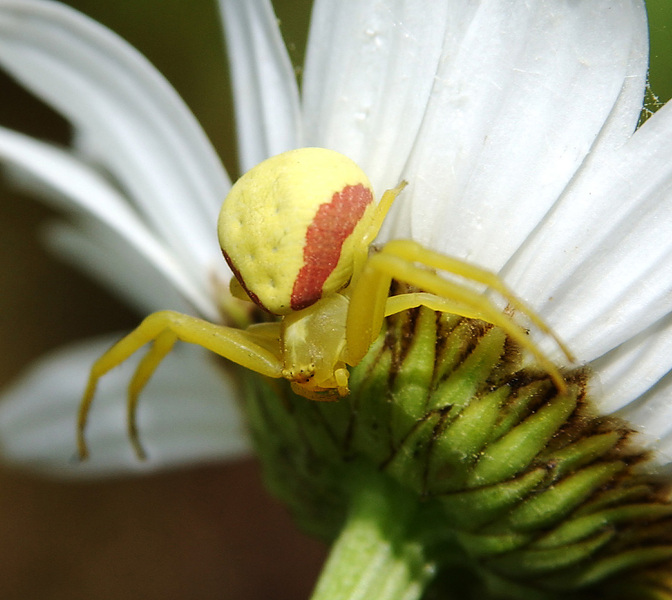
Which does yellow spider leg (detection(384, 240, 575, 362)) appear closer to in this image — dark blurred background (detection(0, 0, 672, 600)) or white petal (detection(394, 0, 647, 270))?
white petal (detection(394, 0, 647, 270))

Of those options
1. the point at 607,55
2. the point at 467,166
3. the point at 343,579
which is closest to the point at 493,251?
the point at 467,166

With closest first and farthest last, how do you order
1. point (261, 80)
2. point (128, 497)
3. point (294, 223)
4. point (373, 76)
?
point (294, 223) < point (373, 76) < point (261, 80) < point (128, 497)

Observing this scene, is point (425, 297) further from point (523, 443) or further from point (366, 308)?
point (523, 443)

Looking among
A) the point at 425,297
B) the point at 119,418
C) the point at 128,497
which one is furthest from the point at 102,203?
the point at 128,497

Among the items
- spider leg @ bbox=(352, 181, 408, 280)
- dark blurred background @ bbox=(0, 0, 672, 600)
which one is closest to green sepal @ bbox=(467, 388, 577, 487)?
spider leg @ bbox=(352, 181, 408, 280)

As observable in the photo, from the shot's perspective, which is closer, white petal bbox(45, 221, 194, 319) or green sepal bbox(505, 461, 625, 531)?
green sepal bbox(505, 461, 625, 531)
